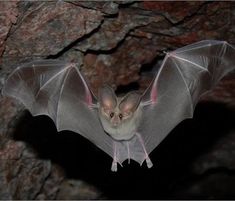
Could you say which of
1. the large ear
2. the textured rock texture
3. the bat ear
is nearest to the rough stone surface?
the textured rock texture

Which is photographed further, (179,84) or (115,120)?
(179,84)

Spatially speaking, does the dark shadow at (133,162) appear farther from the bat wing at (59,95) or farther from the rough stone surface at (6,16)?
the rough stone surface at (6,16)

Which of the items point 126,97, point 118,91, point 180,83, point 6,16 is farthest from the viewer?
point 118,91

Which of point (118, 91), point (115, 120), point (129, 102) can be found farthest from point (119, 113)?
point (118, 91)

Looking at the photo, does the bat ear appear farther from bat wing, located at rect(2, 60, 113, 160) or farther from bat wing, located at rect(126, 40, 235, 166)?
bat wing, located at rect(126, 40, 235, 166)

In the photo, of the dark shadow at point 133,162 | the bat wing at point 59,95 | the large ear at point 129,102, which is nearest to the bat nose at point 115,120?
the large ear at point 129,102

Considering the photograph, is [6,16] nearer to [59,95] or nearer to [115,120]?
[59,95]

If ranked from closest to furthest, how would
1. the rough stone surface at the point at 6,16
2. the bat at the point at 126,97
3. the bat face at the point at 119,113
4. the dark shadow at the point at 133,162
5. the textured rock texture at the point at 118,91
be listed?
the rough stone surface at the point at 6,16
the bat face at the point at 119,113
the bat at the point at 126,97
the textured rock texture at the point at 118,91
the dark shadow at the point at 133,162
